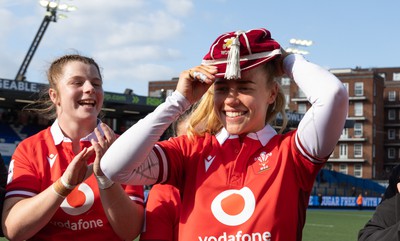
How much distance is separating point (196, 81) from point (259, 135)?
32 cm

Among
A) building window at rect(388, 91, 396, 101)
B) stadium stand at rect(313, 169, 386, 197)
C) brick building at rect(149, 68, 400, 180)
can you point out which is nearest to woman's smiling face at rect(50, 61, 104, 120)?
stadium stand at rect(313, 169, 386, 197)

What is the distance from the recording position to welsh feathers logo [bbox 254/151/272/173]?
2.30m

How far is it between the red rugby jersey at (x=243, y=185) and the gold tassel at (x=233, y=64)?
0.30 meters

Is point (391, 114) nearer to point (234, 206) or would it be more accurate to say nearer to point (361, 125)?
point (361, 125)

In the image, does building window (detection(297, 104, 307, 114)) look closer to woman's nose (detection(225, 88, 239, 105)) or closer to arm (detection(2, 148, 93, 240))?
arm (detection(2, 148, 93, 240))

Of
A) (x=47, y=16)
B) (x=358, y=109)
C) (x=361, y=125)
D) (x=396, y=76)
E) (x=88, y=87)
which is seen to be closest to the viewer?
(x=88, y=87)

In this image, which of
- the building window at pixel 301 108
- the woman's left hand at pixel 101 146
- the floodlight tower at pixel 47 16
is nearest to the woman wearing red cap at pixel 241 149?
the woman's left hand at pixel 101 146

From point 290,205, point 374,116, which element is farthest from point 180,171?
point 374,116

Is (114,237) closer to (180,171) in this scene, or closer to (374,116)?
(180,171)

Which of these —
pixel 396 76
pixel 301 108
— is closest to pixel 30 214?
pixel 301 108

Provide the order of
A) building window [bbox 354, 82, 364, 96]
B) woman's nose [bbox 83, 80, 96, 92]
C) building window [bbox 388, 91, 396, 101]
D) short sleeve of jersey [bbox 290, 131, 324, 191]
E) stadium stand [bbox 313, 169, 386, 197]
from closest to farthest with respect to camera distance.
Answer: short sleeve of jersey [bbox 290, 131, 324, 191] → woman's nose [bbox 83, 80, 96, 92] → stadium stand [bbox 313, 169, 386, 197] → building window [bbox 354, 82, 364, 96] → building window [bbox 388, 91, 396, 101]

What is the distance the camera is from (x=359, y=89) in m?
63.8

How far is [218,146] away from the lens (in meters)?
2.40

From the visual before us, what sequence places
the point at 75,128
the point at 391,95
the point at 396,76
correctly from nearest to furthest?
the point at 75,128 → the point at 391,95 → the point at 396,76
